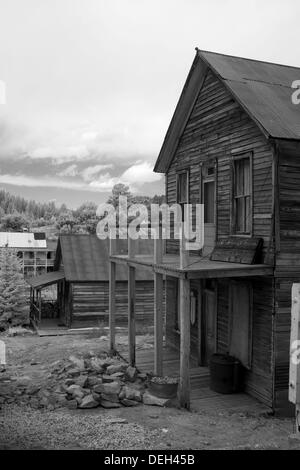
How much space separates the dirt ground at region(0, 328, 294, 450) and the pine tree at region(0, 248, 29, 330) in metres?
16.2

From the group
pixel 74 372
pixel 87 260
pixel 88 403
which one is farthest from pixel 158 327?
pixel 87 260

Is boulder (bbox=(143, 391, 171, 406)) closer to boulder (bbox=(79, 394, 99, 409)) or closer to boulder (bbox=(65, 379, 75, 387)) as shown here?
boulder (bbox=(79, 394, 99, 409))

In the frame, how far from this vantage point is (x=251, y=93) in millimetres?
12047

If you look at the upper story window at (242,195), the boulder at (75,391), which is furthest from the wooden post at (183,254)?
the boulder at (75,391)

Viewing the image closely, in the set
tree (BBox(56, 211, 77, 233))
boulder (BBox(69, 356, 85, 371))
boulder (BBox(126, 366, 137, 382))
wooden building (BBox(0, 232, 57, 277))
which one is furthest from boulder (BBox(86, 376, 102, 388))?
tree (BBox(56, 211, 77, 233))

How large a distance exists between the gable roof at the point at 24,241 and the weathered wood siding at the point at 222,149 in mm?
38732

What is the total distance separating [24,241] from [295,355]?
50.6m

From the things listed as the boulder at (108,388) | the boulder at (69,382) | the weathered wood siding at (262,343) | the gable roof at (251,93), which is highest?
the gable roof at (251,93)

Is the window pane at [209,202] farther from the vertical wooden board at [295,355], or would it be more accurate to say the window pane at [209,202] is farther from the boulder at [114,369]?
the vertical wooden board at [295,355]

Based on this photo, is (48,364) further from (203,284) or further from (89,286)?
(89,286)

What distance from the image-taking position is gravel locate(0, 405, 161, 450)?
8.15 metres

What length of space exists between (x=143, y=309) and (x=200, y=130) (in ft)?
42.8

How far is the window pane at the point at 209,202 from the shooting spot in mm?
14152
